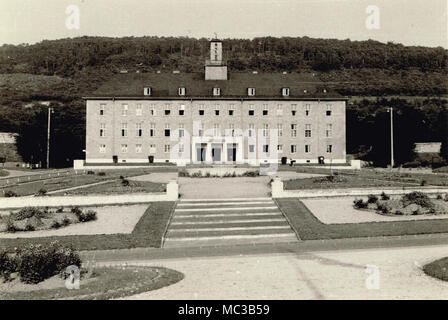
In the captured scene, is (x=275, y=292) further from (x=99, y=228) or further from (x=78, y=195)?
(x=78, y=195)

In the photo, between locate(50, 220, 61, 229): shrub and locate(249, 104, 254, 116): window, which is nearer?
locate(50, 220, 61, 229): shrub

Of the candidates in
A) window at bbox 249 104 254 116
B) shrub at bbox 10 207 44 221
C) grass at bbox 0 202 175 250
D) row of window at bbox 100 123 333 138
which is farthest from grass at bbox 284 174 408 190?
window at bbox 249 104 254 116

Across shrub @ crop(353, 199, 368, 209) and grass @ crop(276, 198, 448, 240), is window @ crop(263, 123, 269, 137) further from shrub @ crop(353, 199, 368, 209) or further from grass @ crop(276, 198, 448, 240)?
grass @ crop(276, 198, 448, 240)

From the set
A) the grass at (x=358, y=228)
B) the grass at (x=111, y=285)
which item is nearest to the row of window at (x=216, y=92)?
the grass at (x=358, y=228)

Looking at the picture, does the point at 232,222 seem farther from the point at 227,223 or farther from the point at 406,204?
the point at 406,204
